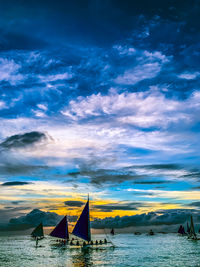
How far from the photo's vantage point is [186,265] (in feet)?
240

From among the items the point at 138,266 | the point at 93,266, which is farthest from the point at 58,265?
the point at 138,266

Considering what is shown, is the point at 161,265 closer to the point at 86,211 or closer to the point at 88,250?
→ the point at 86,211

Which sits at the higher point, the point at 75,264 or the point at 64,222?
the point at 64,222

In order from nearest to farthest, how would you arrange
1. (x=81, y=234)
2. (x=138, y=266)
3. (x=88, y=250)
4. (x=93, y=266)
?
(x=93, y=266), (x=138, y=266), (x=81, y=234), (x=88, y=250)

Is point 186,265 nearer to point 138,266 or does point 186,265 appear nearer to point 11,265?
point 138,266

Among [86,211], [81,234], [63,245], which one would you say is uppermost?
[86,211]

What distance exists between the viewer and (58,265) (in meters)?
69.6

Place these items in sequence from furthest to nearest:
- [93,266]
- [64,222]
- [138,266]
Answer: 1. [64,222]
2. [138,266]
3. [93,266]

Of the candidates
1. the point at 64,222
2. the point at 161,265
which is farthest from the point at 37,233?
the point at 161,265

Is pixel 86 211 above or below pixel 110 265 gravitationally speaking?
above

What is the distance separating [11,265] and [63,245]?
5908cm

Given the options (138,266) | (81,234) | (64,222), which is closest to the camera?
(138,266)

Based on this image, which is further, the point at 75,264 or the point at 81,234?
the point at 81,234

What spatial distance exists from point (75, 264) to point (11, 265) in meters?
19.8
